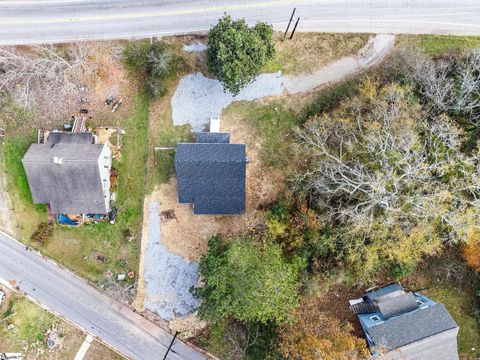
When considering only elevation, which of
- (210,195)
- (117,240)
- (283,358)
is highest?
(210,195)

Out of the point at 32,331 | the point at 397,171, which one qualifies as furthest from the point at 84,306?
the point at 397,171

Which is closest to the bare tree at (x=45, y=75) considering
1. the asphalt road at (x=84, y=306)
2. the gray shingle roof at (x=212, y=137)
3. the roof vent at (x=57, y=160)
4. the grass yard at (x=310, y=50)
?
the roof vent at (x=57, y=160)

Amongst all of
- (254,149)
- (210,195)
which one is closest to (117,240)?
(210,195)

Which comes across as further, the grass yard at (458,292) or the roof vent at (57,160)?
the grass yard at (458,292)

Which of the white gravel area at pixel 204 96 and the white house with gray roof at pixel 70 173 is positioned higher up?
the white gravel area at pixel 204 96

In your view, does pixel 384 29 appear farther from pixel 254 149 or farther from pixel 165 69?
pixel 165 69

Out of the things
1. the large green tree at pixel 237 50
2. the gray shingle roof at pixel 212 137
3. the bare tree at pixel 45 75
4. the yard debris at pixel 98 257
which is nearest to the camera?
the large green tree at pixel 237 50

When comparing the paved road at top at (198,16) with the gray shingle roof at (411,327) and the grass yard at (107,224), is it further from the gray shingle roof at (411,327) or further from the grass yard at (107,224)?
the gray shingle roof at (411,327)

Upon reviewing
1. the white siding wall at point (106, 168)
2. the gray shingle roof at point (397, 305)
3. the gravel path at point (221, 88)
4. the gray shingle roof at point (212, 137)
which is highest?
the gravel path at point (221, 88)
